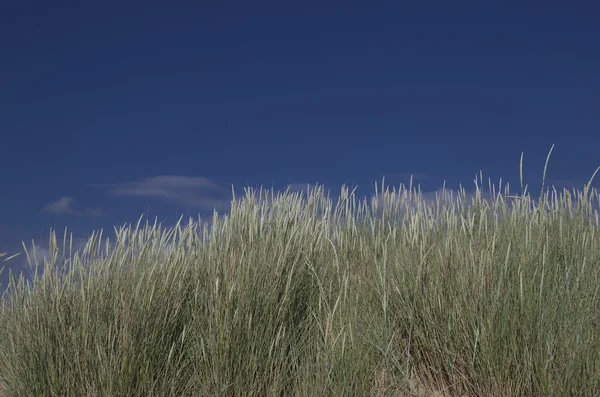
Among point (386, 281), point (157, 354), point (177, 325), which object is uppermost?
point (386, 281)

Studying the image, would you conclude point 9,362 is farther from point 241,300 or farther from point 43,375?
point 241,300

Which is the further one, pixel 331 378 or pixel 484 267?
pixel 484 267

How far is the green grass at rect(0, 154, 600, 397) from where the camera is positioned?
288 cm

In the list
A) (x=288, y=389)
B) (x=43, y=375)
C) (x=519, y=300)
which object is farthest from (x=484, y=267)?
(x=43, y=375)

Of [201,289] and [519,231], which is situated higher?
[519,231]

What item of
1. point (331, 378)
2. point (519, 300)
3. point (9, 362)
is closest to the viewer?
point (331, 378)

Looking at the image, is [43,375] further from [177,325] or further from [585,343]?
[585,343]

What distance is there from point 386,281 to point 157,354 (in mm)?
1631

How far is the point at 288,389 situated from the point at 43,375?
1470 mm

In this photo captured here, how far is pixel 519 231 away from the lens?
12.2ft

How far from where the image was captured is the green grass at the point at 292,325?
2.88 meters

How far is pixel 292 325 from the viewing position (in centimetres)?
328

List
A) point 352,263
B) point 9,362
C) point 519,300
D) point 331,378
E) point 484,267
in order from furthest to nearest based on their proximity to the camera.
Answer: point 352,263 → point 9,362 → point 484,267 → point 519,300 → point 331,378

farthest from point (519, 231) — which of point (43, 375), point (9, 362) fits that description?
point (9, 362)
